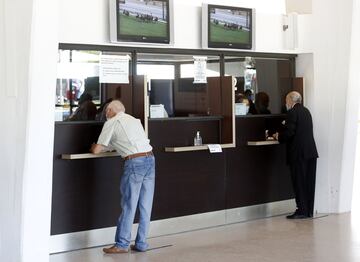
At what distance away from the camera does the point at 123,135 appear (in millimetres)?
6910

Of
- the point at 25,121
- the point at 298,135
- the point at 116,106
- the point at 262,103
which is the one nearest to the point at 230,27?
the point at 262,103

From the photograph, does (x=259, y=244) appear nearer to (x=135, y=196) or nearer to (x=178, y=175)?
(x=178, y=175)

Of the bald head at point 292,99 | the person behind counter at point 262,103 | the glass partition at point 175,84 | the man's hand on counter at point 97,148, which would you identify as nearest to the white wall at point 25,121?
the man's hand on counter at point 97,148

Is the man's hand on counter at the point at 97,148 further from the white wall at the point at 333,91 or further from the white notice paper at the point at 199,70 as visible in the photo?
the white wall at the point at 333,91

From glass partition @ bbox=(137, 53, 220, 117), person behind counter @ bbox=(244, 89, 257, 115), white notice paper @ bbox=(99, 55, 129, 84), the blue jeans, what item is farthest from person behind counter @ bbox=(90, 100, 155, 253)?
person behind counter @ bbox=(244, 89, 257, 115)

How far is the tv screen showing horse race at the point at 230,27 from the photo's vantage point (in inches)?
327

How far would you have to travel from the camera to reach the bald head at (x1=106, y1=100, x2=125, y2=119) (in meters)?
7.05

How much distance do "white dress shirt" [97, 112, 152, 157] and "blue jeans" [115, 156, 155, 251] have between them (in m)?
0.11

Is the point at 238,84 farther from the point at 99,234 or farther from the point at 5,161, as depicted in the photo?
the point at 5,161

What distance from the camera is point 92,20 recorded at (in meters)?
7.29

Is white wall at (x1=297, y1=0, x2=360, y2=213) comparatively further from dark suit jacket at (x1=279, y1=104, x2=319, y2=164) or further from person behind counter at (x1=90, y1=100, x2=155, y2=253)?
person behind counter at (x1=90, y1=100, x2=155, y2=253)

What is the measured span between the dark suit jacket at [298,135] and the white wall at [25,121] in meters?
3.71

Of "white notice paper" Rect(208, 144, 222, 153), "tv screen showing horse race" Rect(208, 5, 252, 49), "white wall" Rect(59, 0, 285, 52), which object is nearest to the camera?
"white wall" Rect(59, 0, 285, 52)

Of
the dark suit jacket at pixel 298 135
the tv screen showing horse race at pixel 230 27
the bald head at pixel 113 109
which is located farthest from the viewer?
the dark suit jacket at pixel 298 135
